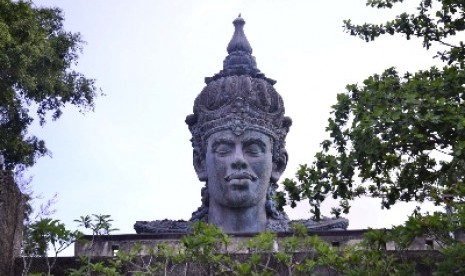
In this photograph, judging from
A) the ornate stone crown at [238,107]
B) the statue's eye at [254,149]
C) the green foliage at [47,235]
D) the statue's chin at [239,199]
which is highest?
the ornate stone crown at [238,107]

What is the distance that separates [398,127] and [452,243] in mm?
1079

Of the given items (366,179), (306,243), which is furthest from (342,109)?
(306,243)

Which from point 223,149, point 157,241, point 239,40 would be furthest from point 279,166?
point 157,241

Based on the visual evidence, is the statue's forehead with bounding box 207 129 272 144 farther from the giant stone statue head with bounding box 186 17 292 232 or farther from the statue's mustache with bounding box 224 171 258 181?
the statue's mustache with bounding box 224 171 258 181

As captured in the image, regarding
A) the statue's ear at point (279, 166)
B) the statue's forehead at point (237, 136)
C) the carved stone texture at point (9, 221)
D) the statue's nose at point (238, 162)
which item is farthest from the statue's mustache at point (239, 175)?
the carved stone texture at point (9, 221)

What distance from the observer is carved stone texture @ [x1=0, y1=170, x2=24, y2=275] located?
8562mm

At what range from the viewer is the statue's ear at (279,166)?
1270 cm

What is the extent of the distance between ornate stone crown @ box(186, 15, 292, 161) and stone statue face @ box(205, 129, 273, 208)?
0.14 metres

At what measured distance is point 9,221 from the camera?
873 centimetres

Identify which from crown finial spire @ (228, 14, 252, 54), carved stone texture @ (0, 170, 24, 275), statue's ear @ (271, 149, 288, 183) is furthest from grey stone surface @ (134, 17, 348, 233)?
carved stone texture @ (0, 170, 24, 275)

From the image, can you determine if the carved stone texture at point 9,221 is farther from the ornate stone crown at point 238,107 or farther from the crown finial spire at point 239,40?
the crown finial spire at point 239,40

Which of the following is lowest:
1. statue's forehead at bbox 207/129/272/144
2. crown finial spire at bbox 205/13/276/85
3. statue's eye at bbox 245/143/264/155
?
statue's eye at bbox 245/143/264/155

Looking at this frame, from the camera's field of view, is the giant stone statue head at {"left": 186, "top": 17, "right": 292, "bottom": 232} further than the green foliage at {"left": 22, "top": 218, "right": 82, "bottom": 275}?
Yes

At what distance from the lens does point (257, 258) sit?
7484mm
